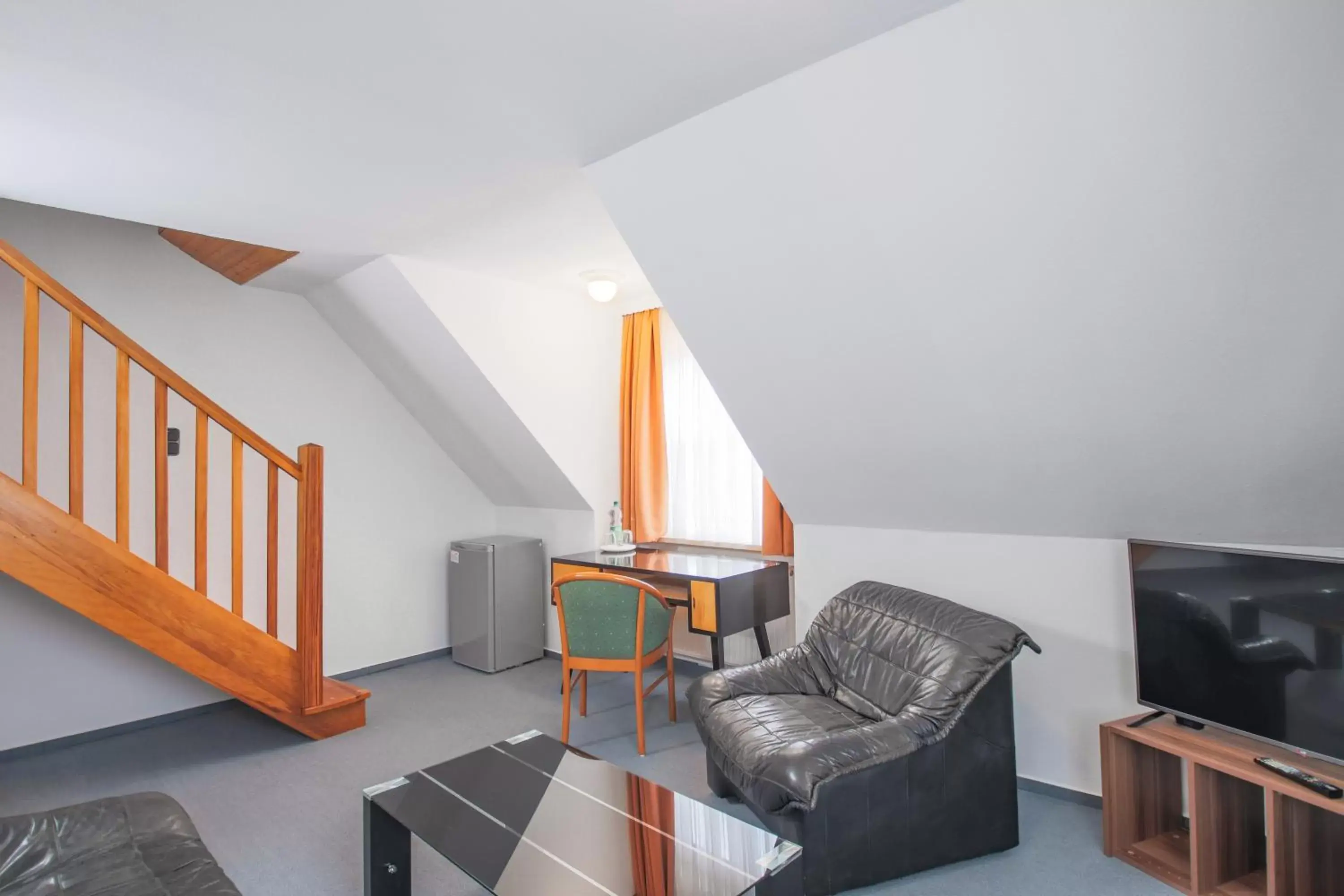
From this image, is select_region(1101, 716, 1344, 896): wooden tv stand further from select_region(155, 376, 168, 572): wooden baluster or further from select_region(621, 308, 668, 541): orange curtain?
select_region(155, 376, 168, 572): wooden baluster

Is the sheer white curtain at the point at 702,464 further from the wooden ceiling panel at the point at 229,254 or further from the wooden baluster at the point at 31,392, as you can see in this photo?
the wooden baluster at the point at 31,392

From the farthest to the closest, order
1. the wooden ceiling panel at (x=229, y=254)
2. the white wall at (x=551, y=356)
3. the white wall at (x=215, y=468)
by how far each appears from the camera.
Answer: the white wall at (x=551, y=356)
the wooden ceiling panel at (x=229, y=254)
the white wall at (x=215, y=468)

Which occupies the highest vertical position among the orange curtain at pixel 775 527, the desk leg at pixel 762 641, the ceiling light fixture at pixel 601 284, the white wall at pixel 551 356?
the ceiling light fixture at pixel 601 284

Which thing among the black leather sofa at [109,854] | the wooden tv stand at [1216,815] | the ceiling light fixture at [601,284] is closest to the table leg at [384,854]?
the black leather sofa at [109,854]

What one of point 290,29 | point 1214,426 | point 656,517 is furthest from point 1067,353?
point 656,517

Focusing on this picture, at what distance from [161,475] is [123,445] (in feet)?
0.61

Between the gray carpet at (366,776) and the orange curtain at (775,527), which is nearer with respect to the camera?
the gray carpet at (366,776)

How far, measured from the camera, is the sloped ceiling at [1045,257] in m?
1.63

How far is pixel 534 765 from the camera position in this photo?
2.39 m

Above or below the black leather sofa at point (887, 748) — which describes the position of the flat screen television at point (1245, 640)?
above

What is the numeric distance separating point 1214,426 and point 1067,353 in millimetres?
484

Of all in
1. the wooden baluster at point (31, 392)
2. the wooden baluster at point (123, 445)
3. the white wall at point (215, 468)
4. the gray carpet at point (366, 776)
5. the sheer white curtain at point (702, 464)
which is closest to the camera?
the gray carpet at point (366, 776)

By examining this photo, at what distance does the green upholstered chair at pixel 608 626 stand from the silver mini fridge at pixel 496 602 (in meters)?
1.27

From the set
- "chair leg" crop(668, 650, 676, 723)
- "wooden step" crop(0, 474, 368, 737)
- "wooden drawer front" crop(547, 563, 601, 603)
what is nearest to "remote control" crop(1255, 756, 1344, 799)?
"chair leg" crop(668, 650, 676, 723)
